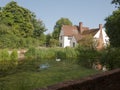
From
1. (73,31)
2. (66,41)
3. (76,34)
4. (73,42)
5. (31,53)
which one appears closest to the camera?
(31,53)

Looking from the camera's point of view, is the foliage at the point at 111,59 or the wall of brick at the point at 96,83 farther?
the foliage at the point at 111,59

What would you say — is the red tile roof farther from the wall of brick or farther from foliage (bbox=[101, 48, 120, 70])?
the wall of brick

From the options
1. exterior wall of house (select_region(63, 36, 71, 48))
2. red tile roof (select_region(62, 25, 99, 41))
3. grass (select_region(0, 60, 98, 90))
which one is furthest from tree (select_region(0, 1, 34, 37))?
grass (select_region(0, 60, 98, 90))

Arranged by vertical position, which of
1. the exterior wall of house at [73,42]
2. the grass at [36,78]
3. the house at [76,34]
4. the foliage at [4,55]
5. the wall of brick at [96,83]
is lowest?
the grass at [36,78]

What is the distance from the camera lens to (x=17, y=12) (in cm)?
5109

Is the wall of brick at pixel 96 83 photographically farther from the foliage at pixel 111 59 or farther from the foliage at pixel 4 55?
the foliage at pixel 4 55

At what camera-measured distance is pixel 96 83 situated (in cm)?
513

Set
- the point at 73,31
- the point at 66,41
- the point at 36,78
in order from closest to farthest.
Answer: the point at 36,78
the point at 66,41
the point at 73,31

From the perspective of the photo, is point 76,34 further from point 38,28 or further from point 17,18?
point 17,18

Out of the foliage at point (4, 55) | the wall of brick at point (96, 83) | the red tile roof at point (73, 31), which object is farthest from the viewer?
the red tile roof at point (73, 31)

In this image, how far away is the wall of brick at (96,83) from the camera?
4241mm

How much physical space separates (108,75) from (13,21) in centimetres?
4596

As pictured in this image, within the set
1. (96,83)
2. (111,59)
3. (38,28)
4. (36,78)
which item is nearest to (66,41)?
(38,28)

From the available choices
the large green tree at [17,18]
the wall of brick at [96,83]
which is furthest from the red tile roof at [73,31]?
the wall of brick at [96,83]
